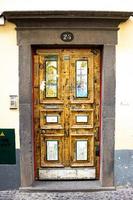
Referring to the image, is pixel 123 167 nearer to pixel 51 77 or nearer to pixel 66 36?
pixel 51 77

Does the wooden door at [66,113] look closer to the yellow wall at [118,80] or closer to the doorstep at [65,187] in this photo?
the doorstep at [65,187]

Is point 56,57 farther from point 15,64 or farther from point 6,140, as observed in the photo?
point 6,140

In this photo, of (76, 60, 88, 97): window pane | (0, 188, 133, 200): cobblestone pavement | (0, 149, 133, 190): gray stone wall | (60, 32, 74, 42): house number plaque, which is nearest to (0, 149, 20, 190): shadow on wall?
(0, 149, 133, 190): gray stone wall

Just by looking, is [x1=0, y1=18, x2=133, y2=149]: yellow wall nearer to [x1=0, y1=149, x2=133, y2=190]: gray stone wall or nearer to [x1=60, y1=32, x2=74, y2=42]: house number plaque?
[x1=0, y1=149, x2=133, y2=190]: gray stone wall

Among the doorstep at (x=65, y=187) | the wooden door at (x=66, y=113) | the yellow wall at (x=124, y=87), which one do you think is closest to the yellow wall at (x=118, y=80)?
the yellow wall at (x=124, y=87)

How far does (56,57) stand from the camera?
7.33 metres

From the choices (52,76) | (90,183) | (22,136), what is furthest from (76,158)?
(52,76)

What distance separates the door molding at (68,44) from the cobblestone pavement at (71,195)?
0.21 m

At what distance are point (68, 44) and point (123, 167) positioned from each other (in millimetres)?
2474

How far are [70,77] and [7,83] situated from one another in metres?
1.16

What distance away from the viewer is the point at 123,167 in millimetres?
7375

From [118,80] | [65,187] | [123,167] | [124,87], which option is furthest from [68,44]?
[65,187]

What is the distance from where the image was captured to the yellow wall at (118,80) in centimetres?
707

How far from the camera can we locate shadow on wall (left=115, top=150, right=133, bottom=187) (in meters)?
7.34
